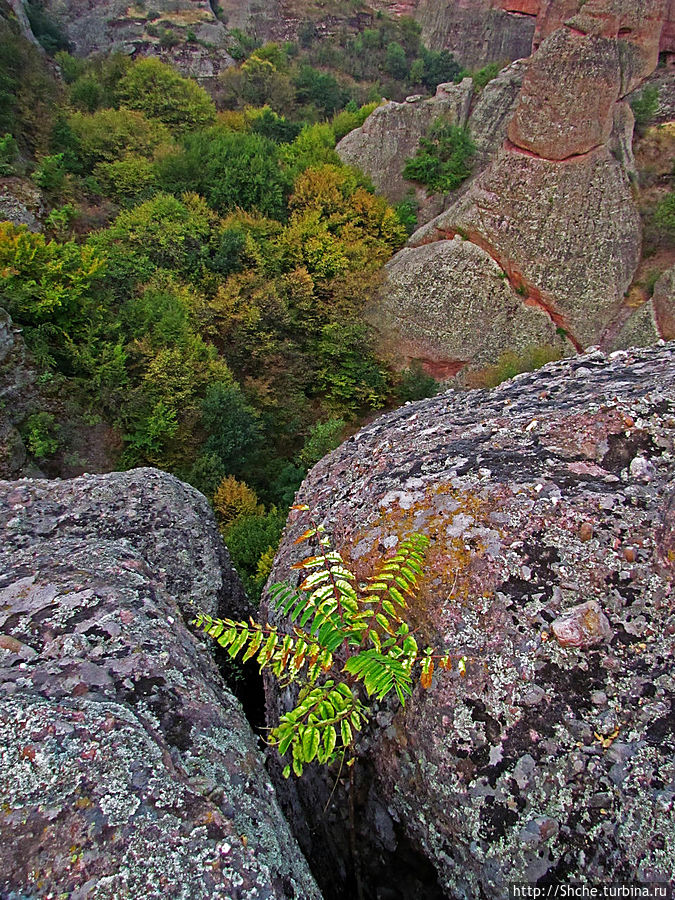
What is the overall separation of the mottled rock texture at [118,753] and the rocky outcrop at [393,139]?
24.1 m

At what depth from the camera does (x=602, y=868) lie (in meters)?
2.15

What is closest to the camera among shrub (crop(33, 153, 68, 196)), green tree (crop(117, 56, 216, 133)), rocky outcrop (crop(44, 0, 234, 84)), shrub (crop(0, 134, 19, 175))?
shrub (crop(0, 134, 19, 175))

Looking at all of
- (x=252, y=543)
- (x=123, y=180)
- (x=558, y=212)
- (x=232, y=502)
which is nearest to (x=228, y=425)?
(x=232, y=502)

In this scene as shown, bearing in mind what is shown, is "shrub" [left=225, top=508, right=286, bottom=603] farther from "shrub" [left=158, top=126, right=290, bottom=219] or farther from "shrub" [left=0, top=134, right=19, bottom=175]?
"shrub" [left=158, top=126, right=290, bottom=219]

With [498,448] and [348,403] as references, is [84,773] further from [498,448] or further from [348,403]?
[348,403]

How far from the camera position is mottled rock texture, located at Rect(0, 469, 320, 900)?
190 cm

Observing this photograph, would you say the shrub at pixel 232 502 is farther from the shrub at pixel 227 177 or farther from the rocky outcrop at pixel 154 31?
the rocky outcrop at pixel 154 31

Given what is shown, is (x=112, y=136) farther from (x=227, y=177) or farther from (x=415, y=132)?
(x=415, y=132)

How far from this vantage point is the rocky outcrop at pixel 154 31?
3762 centimetres

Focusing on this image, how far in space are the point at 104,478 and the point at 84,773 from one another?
13.1ft

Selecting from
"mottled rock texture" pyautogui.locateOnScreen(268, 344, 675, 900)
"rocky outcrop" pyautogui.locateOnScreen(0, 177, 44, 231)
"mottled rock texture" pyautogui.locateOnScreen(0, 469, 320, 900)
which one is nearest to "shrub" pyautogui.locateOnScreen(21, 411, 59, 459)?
"rocky outcrop" pyautogui.locateOnScreen(0, 177, 44, 231)

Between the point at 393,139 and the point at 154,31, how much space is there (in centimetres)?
2818

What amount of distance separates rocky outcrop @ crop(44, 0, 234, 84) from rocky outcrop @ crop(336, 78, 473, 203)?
2036 cm

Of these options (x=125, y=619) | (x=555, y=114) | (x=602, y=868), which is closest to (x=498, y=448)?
(x=602, y=868)
